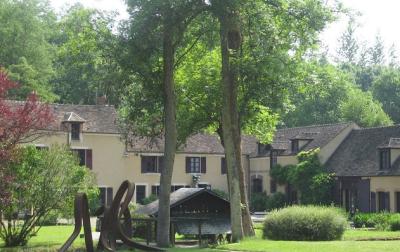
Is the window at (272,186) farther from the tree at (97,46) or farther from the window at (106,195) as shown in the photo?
the tree at (97,46)

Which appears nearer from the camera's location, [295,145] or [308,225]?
[308,225]

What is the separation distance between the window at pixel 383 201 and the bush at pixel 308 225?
63.6 feet

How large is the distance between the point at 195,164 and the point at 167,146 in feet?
108

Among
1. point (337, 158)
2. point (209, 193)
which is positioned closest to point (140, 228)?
point (209, 193)

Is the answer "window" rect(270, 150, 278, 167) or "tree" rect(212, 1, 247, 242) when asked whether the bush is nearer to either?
"tree" rect(212, 1, 247, 242)

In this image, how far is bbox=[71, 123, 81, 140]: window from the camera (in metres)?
52.5

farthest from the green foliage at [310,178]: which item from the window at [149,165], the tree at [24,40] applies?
the tree at [24,40]

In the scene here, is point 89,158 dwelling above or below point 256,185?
above

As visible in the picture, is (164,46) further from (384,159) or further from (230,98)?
(384,159)

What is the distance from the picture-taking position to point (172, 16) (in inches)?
994

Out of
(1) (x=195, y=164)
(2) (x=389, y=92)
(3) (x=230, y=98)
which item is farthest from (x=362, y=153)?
(2) (x=389, y=92)

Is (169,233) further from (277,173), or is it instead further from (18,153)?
(277,173)

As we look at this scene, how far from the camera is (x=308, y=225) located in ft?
92.6

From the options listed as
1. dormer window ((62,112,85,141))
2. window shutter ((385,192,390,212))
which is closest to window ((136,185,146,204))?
dormer window ((62,112,85,141))
